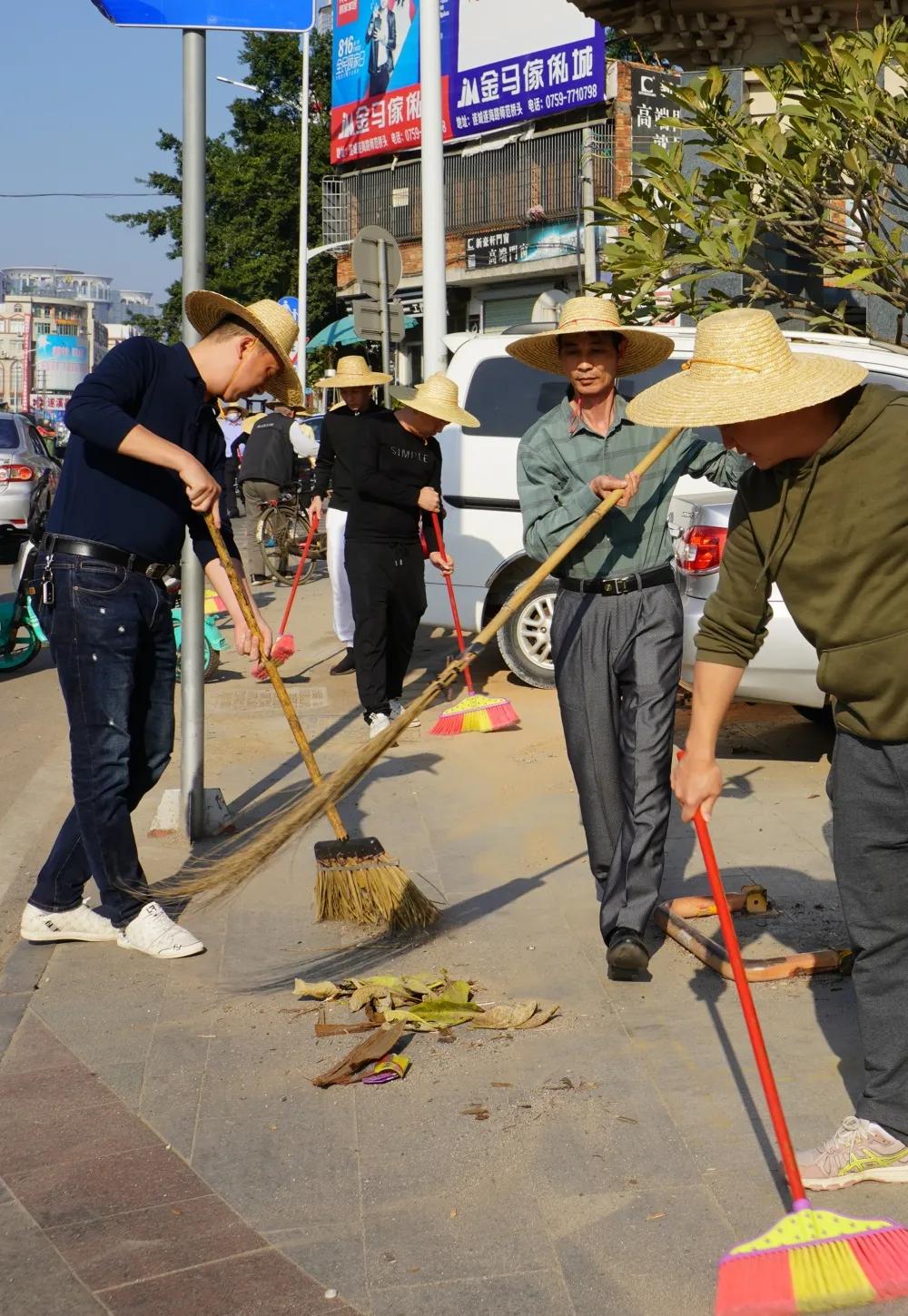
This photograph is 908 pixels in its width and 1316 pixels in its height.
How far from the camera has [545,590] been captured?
35.3 feet

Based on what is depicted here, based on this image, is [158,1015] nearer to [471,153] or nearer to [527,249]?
[527,249]

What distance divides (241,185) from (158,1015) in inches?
1855

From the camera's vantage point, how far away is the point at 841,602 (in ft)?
11.5

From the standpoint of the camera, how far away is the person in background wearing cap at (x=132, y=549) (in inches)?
198

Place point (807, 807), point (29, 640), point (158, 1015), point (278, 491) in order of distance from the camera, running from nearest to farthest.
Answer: point (158, 1015) → point (807, 807) → point (29, 640) → point (278, 491)

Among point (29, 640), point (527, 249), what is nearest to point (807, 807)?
point (29, 640)

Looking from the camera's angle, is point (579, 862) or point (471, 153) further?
point (471, 153)

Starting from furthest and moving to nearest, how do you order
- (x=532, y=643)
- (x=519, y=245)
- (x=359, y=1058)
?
1. (x=519, y=245)
2. (x=532, y=643)
3. (x=359, y=1058)

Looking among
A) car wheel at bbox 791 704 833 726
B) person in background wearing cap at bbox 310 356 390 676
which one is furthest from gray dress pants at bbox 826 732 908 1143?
person in background wearing cap at bbox 310 356 390 676

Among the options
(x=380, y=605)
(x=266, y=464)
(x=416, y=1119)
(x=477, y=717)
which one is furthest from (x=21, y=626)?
(x=416, y=1119)

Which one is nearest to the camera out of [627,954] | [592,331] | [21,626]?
[627,954]

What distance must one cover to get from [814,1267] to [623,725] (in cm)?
250

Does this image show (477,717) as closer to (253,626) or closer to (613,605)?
(253,626)

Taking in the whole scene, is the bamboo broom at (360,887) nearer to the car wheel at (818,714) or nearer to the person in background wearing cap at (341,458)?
the car wheel at (818,714)
